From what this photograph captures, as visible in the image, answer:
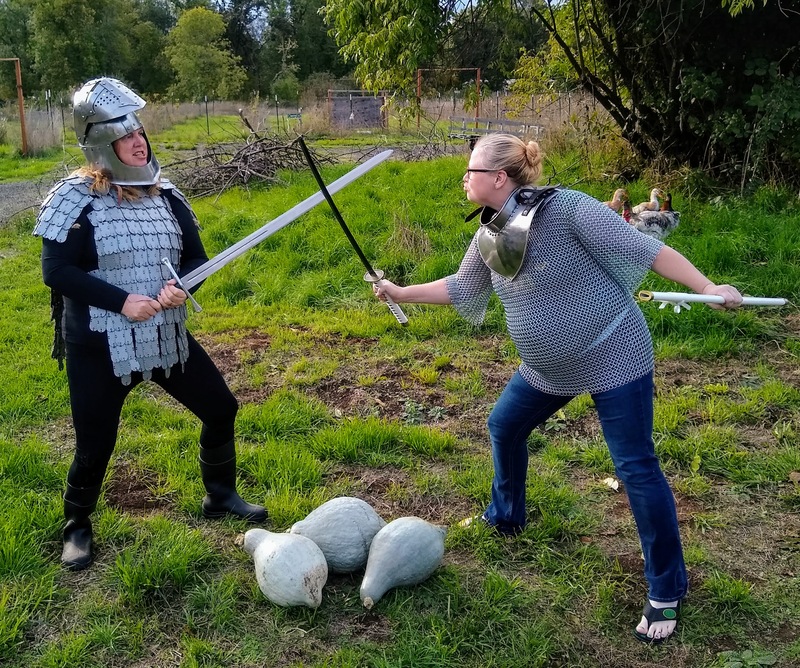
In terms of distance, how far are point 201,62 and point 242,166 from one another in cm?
2864

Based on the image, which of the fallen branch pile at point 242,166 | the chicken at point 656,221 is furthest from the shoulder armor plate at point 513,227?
the fallen branch pile at point 242,166

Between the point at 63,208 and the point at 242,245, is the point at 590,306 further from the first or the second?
the point at 63,208

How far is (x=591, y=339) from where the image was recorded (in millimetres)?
2533

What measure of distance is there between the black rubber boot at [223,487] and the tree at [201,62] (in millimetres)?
35361

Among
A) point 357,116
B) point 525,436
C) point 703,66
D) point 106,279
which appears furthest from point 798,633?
point 357,116

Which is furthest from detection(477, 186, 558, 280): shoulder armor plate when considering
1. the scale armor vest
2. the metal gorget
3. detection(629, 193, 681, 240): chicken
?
detection(629, 193, 681, 240): chicken

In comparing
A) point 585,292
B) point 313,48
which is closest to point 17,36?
point 313,48

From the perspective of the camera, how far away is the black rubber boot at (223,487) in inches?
130

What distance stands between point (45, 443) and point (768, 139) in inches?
287

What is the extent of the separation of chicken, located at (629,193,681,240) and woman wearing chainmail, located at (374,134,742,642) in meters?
3.89

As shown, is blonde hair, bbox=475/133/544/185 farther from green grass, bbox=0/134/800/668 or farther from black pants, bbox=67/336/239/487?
green grass, bbox=0/134/800/668

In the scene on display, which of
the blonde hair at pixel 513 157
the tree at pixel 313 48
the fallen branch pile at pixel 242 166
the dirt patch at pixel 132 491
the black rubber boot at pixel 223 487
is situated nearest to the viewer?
the blonde hair at pixel 513 157

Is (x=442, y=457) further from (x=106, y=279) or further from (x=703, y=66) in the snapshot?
(x=703, y=66)

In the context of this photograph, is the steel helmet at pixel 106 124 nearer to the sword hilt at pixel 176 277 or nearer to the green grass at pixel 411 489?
the sword hilt at pixel 176 277
